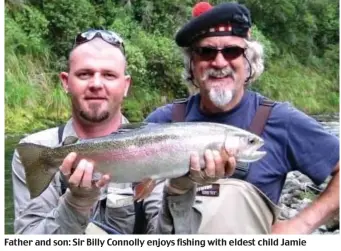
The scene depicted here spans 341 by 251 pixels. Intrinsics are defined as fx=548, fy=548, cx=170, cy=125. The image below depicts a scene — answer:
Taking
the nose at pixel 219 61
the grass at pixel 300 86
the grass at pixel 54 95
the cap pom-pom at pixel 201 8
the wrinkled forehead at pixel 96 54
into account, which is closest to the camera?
the wrinkled forehead at pixel 96 54

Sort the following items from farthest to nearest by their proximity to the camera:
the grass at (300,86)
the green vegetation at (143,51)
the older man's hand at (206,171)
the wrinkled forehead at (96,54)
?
1. the grass at (300,86)
2. the green vegetation at (143,51)
3. the wrinkled forehead at (96,54)
4. the older man's hand at (206,171)

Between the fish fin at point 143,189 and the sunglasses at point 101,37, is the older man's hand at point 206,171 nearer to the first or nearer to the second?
the fish fin at point 143,189

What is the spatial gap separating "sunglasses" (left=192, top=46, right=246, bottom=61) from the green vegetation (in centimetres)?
441

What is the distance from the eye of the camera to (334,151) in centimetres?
138

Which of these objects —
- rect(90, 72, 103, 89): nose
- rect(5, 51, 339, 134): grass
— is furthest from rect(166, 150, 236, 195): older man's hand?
rect(5, 51, 339, 134): grass

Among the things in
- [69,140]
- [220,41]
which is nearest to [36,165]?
[69,140]

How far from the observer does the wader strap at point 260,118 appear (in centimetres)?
132

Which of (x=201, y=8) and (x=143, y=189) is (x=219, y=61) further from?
(x=143, y=189)

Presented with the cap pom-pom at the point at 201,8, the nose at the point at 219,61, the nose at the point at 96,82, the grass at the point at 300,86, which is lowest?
the grass at the point at 300,86

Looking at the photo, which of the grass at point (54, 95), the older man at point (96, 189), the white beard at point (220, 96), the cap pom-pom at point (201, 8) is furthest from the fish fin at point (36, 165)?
the grass at point (54, 95)

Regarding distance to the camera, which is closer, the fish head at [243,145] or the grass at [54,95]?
the fish head at [243,145]

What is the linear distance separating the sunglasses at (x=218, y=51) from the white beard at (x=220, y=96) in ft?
0.29

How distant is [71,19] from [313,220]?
723 cm

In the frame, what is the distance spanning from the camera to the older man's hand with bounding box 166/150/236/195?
114cm
